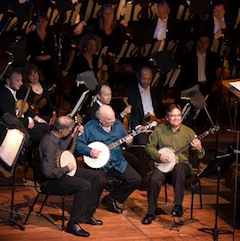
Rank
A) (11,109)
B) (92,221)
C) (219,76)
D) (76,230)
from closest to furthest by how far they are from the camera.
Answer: (76,230), (92,221), (11,109), (219,76)

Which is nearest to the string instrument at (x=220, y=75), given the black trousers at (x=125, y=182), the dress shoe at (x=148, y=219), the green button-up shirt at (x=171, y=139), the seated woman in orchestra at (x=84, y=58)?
the seated woman in orchestra at (x=84, y=58)

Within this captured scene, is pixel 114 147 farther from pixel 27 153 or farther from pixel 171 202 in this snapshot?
pixel 27 153

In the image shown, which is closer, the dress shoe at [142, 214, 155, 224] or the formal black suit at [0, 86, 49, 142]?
the dress shoe at [142, 214, 155, 224]

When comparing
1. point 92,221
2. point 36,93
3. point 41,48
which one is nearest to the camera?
point 92,221

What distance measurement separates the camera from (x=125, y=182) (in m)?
7.73

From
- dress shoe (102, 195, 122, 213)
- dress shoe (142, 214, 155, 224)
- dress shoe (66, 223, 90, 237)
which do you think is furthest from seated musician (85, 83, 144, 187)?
dress shoe (66, 223, 90, 237)

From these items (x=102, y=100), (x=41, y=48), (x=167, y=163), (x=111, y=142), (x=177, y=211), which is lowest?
(x=177, y=211)

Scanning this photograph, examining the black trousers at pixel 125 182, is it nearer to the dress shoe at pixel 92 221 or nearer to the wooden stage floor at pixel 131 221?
the wooden stage floor at pixel 131 221

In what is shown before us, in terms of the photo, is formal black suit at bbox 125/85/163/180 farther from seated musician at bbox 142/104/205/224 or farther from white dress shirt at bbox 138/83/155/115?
seated musician at bbox 142/104/205/224

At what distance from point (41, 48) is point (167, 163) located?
3.83 meters

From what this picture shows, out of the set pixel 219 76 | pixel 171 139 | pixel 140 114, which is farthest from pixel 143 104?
pixel 219 76

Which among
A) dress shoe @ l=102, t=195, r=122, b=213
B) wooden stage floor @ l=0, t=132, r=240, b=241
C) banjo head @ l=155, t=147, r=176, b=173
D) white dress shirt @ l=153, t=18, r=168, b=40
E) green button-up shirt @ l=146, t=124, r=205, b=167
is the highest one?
white dress shirt @ l=153, t=18, r=168, b=40

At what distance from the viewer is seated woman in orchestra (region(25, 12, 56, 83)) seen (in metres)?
10.5

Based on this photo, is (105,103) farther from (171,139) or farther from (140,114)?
(171,139)
